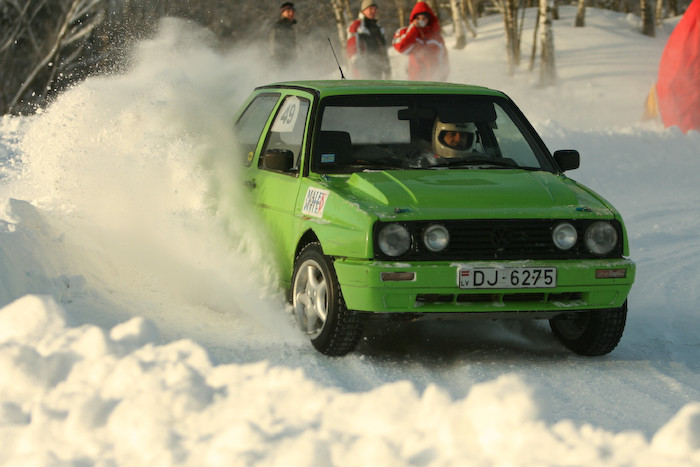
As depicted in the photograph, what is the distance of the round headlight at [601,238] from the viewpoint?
20.0 ft

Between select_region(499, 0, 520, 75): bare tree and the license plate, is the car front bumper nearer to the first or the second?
the license plate

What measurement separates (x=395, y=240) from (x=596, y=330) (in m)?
1.35

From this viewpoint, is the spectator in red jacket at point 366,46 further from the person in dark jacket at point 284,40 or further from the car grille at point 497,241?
the car grille at point 497,241

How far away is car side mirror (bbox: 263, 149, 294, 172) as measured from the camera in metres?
6.84

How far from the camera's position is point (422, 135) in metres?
7.14

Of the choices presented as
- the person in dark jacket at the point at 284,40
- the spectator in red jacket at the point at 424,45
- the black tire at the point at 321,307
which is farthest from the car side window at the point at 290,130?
the spectator in red jacket at the point at 424,45

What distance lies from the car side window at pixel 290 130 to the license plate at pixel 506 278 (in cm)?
155

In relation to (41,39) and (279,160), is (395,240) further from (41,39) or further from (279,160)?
(41,39)

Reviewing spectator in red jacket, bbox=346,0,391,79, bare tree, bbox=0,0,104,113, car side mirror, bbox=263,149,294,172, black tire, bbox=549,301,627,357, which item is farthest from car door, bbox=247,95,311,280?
bare tree, bbox=0,0,104,113

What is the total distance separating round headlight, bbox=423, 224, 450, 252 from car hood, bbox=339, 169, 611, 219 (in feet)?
0.24

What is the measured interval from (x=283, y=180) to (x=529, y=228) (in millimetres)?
1741

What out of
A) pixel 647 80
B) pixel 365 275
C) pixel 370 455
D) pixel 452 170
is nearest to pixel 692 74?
pixel 647 80

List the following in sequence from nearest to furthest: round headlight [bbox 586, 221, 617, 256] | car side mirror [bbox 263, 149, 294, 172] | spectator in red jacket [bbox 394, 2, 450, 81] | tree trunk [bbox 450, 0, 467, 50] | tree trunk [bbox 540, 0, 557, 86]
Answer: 1. round headlight [bbox 586, 221, 617, 256]
2. car side mirror [bbox 263, 149, 294, 172]
3. spectator in red jacket [bbox 394, 2, 450, 81]
4. tree trunk [bbox 540, 0, 557, 86]
5. tree trunk [bbox 450, 0, 467, 50]

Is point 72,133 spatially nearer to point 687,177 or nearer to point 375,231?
point 375,231
